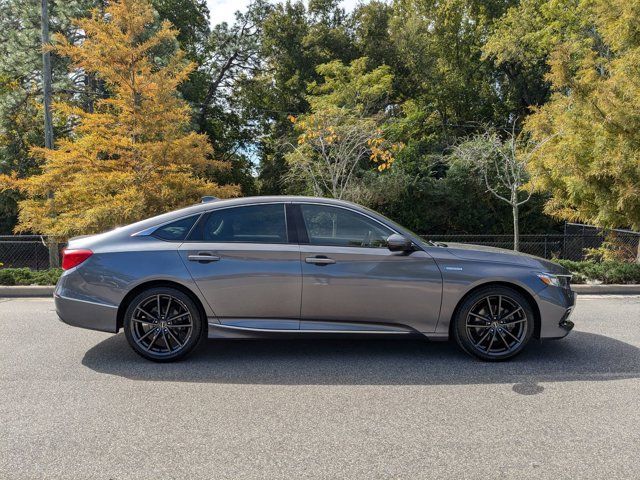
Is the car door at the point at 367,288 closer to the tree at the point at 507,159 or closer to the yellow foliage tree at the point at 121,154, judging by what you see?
the yellow foliage tree at the point at 121,154

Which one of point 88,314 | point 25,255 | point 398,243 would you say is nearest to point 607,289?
point 398,243

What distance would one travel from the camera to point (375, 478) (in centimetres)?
287

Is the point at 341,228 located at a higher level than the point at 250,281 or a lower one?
higher

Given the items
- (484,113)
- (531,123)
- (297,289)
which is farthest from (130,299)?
(484,113)

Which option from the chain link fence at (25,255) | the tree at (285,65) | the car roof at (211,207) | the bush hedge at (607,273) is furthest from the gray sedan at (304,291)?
the tree at (285,65)

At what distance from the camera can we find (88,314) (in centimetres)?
487

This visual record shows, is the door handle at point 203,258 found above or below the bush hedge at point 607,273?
above

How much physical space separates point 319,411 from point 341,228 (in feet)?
6.17

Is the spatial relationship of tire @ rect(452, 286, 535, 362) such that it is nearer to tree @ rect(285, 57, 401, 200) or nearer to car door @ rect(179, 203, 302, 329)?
car door @ rect(179, 203, 302, 329)

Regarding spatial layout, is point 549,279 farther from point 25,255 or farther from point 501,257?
point 25,255

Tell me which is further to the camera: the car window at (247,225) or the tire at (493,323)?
the car window at (247,225)

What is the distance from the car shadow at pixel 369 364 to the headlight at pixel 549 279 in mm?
739

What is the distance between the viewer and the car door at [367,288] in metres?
4.81

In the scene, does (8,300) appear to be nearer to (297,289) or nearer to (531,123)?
(297,289)
